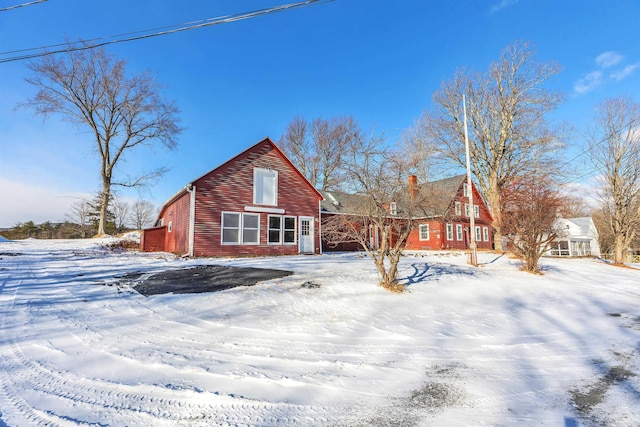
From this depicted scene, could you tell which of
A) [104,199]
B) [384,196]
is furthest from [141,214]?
[384,196]

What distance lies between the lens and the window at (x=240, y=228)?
Answer: 15531 millimetres

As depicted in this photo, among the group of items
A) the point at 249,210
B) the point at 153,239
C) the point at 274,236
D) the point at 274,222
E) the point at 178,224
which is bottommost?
the point at 153,239

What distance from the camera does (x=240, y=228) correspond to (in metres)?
15.9

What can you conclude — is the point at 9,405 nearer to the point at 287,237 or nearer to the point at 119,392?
the point at 119,392

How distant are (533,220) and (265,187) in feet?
39.4

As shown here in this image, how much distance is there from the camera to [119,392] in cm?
281

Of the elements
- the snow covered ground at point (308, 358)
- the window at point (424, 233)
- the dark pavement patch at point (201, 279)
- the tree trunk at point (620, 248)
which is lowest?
the snow covered ground at point (308, 358)

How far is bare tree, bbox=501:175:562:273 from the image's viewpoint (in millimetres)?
11961

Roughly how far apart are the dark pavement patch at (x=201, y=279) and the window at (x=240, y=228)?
228 inches

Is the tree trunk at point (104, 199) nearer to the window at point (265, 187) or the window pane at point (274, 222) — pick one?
the window at point (265, 187)

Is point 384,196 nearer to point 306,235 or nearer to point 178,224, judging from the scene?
point 306,235

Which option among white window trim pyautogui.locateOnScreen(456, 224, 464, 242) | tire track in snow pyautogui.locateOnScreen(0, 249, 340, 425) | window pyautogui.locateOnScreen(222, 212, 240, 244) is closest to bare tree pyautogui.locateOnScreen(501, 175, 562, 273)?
window pyautogui.locateOnScreen(222, 212, 240, 244)

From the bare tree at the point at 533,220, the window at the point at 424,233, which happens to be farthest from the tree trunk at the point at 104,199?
the bare tree at the point at 533,220

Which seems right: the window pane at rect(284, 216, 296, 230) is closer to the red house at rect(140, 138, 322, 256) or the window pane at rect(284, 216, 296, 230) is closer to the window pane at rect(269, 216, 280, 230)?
the red house at rect(140, 138, 322, 256)
